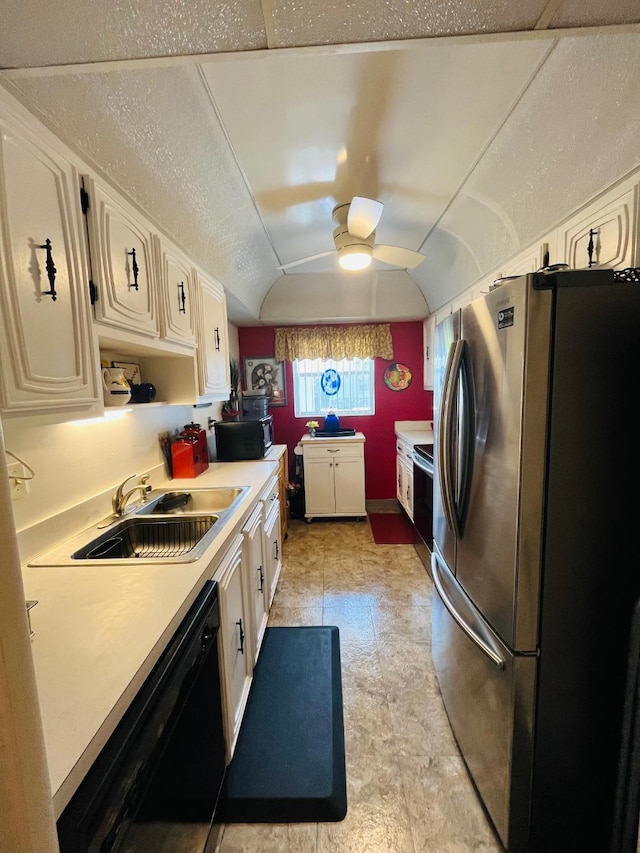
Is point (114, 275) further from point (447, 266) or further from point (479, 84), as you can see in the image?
point (447, 266)

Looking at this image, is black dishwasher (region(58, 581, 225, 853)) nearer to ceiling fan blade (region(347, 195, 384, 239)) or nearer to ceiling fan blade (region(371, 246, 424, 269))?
ceiling fan blade (region(347, 195, 384, 239))

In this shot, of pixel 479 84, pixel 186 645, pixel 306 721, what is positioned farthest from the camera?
pixel 306 721

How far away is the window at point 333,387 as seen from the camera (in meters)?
4.43

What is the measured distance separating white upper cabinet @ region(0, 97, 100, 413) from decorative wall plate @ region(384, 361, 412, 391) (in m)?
3.59

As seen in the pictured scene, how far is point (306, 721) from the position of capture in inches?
66.3

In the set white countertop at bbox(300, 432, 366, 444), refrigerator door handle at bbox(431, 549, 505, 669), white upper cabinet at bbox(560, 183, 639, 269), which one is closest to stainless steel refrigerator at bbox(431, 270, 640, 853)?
refrigerator door handle at bbox(431, 549, 505, 669)

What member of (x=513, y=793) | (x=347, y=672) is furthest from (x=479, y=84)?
(x=347, y=672)

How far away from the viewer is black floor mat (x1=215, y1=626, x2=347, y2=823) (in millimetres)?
1351

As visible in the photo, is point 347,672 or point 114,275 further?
point 347,672

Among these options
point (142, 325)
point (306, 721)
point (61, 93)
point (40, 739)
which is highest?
point (61, 93)

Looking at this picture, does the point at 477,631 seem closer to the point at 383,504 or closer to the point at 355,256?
the point at 355,256

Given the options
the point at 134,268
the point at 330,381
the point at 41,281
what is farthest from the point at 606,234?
the point at 330,381

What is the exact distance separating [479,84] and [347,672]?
269 centimetres

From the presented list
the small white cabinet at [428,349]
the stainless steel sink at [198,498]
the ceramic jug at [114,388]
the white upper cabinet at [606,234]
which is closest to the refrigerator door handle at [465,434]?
the white upper cabinet at [606,234]
